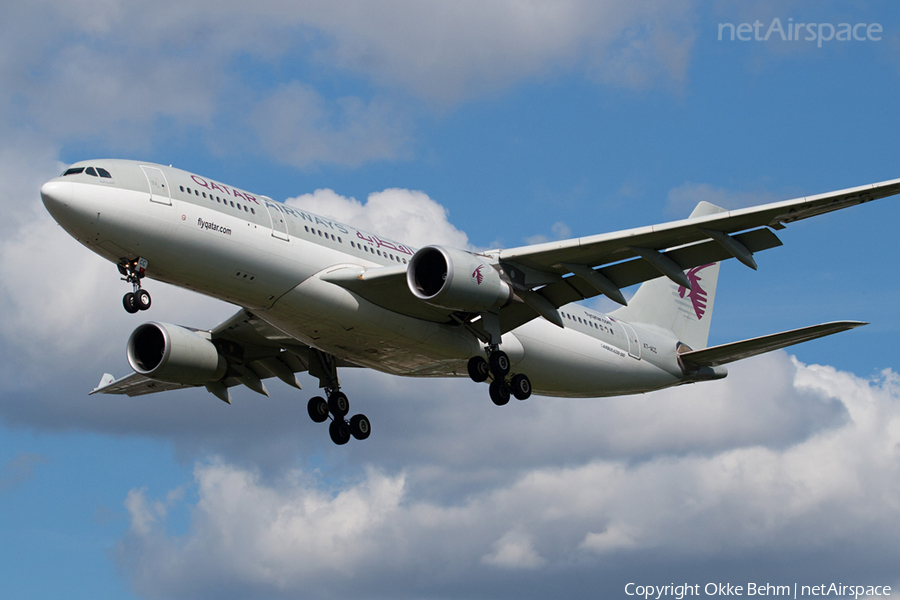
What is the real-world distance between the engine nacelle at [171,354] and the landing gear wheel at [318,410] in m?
3.25

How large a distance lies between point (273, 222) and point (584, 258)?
A: 8055 millimetres

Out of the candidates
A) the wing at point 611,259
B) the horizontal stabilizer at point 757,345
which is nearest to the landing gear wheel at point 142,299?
the wing at point 611,259

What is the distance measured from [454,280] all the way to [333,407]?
8.84 m

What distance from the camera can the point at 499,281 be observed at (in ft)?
86.7

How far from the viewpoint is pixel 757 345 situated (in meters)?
30.9

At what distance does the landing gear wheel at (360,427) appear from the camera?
106 feet

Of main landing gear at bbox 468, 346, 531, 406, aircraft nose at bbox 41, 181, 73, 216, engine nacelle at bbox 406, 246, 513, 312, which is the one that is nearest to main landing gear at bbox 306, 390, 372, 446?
main landing gear at bbox 468, 346, 531, 406

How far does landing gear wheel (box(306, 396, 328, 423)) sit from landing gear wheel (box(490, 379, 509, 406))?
19.9 ft

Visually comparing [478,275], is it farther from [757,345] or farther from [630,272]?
[757,345]

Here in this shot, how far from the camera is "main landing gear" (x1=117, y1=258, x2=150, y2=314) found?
2359cm

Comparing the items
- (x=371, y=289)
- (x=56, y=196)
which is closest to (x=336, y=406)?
(x=371, y=289)

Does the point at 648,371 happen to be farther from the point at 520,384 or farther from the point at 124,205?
Result: the point at 124,205

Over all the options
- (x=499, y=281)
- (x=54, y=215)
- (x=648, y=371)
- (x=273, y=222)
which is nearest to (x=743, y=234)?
(x=499, y=281)

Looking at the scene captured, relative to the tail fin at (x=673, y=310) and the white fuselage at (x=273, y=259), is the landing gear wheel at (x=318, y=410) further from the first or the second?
the tail fin at (x=673, y=310)
